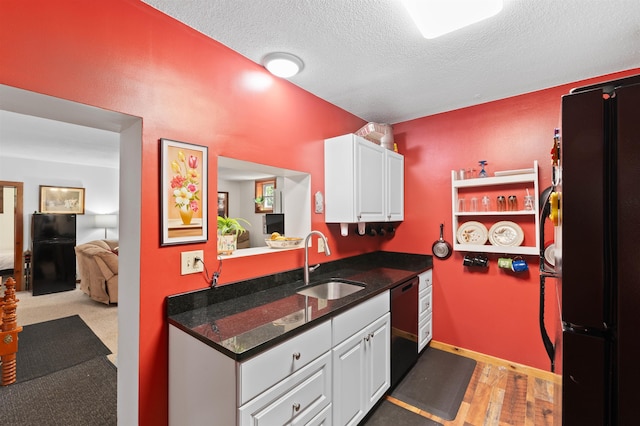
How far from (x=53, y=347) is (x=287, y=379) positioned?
10.0ft

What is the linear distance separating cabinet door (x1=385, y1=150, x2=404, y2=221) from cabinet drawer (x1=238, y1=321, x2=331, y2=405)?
5.16ft

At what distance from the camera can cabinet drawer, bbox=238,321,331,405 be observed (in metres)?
1.07

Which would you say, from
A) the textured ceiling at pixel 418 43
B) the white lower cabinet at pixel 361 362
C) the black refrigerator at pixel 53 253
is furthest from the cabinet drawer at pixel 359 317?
the black refrigerator at pixel 53 253

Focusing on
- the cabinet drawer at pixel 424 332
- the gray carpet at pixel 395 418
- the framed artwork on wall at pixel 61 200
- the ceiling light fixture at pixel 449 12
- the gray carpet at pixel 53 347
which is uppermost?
the ceiling light fixture at pixel 449 12

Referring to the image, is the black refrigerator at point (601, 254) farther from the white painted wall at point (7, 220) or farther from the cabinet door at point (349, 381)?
the white painted wall at point (7, 220)

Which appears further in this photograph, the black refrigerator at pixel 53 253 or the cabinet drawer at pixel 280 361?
the black refrigerator at pixel 53 253

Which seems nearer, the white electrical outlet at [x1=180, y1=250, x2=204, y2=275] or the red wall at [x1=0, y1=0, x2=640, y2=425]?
the red wall at [x1=0, y1=0, x2=640, y2=425]

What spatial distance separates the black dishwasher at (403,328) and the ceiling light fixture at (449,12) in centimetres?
167

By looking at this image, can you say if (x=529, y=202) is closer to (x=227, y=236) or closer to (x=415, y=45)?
(x=415, y=45)

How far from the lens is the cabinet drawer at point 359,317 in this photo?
5.06 feet

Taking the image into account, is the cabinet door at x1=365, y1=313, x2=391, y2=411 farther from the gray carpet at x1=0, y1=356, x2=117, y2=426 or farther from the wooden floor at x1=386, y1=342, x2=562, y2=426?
the gray carpet at x1=0, y1=356, x2=117, y2=426

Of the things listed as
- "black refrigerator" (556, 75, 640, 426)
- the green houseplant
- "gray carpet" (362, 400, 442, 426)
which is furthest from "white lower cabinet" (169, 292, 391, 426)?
"black refrigerator" (556, 75, 640, 426)

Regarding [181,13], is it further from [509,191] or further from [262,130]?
[509,191]

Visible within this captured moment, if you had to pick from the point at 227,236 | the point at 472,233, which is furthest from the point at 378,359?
the point at 472,233
